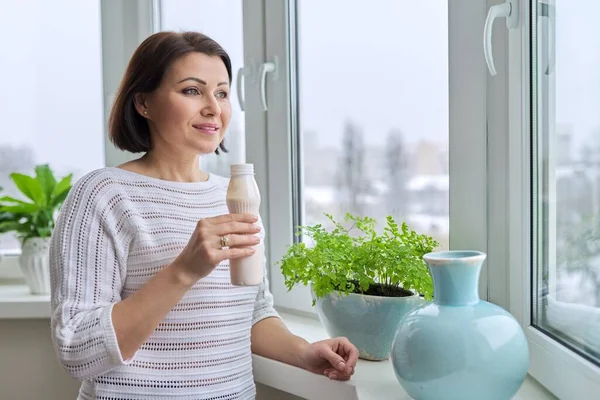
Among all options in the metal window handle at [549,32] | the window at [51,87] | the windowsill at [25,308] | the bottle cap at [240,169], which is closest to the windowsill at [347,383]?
the bottle cap at [240,169]

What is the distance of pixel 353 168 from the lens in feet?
5.92

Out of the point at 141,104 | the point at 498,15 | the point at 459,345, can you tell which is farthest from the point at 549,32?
the point at 141,104

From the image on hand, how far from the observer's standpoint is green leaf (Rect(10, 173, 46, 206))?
2293 millimetres

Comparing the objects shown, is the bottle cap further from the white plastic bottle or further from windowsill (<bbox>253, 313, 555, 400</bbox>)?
windowsill (<bbox>253, 313, 555, 400</bbox>)

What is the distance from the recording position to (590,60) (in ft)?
3.29

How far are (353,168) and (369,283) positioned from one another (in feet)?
1.53

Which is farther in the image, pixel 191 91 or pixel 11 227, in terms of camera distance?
pixel 11 227

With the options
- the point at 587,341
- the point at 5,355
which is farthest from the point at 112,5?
the point at 587,341

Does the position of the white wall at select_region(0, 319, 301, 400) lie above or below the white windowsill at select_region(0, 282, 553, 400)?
below

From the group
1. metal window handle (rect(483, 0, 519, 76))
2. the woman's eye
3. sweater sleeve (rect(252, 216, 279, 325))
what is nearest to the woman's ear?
the woman's eye

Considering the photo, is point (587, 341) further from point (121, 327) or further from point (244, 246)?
point (121, 327)

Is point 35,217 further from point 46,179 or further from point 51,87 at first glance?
point 51,87

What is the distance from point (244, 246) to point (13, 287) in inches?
60.5

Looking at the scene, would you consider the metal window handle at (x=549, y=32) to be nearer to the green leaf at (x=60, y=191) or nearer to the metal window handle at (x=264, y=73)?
the metal window handle at (x=264, y=73)
